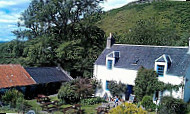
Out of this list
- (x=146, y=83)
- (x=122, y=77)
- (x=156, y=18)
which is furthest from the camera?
(x=156, y=18)

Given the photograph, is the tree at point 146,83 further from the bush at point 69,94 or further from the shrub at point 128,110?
the shrub at point 128,110

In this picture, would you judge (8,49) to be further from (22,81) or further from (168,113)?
(168,113)

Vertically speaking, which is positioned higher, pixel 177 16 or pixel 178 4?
pixel 178 4

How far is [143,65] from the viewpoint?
25.1 metres

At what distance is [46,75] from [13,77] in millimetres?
4677

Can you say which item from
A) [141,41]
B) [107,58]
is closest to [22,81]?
[107,58]

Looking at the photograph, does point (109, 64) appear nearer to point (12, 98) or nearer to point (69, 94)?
point (69, 94)

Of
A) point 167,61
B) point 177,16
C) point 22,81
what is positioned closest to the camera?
point 167,61

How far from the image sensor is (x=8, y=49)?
5041 centimetres

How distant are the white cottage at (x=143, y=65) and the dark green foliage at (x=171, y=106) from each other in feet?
7.06

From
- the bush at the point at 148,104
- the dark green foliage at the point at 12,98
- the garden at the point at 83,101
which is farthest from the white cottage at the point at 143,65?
the dark green foliage at the point at 12,98

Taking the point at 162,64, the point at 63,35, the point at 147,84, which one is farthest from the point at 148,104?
the point at 63,35

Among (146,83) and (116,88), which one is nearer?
(146,83)

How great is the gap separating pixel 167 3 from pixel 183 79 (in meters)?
76.1
